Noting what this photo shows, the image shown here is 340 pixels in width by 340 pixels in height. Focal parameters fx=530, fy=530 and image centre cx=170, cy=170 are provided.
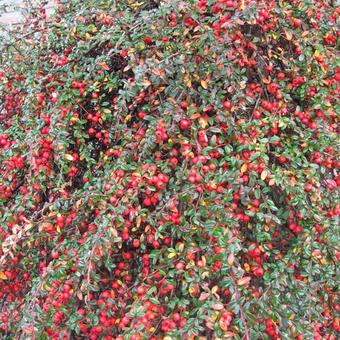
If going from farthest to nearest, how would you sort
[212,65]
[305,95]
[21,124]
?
[21,124]
[305,95]
[212,65]

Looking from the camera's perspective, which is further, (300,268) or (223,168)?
(300,268)

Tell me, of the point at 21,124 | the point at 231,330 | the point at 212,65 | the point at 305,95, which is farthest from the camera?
the point at 21,124

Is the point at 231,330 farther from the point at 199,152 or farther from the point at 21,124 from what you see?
the point at 21,124

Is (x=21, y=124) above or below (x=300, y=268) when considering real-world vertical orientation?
above

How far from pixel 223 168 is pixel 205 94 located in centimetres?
20

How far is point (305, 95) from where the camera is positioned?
148cm

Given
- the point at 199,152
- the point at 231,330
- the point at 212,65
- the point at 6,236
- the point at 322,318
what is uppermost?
the point at 212,65

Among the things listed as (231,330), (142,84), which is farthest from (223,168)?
(231,330)

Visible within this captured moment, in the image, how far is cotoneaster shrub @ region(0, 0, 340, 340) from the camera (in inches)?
51.6

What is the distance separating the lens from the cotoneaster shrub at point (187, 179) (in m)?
1.31

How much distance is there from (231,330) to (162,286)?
20cm

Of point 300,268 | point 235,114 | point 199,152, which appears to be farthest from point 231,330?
point 235,114

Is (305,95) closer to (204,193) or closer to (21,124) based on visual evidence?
(204,193)

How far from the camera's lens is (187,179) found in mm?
1336
